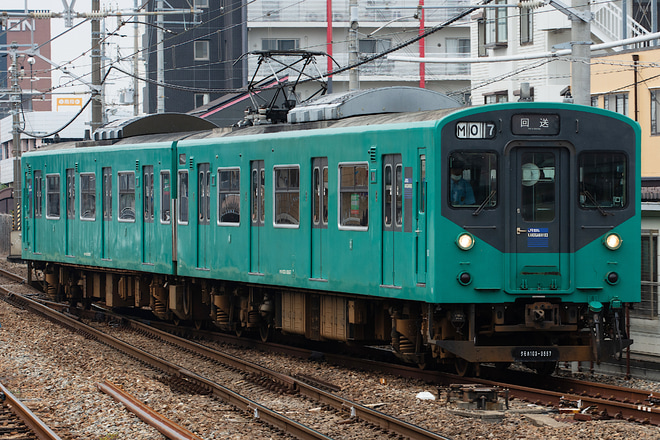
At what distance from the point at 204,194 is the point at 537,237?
6.19 m

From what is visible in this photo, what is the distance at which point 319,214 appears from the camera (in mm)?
13234

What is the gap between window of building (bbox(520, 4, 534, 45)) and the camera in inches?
1210

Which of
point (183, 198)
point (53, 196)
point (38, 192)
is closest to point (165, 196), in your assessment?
point (183, 198)

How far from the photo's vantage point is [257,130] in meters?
15.1

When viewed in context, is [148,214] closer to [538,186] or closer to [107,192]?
[107,192]

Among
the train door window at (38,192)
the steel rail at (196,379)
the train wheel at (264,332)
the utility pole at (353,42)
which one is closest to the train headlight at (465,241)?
the steel rail at (196,379)

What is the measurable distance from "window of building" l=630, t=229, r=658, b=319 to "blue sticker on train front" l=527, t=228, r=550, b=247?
241 cm

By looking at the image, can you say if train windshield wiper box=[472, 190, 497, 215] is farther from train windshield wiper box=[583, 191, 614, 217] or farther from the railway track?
the railway track

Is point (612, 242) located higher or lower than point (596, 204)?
lower

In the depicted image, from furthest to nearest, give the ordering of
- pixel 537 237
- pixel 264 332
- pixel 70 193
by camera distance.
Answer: pixel 70 193, pixel 264 332, pixel 537 237

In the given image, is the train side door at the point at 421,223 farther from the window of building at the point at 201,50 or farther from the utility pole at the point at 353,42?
the window of building at the point at 201,50

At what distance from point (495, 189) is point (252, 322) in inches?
212

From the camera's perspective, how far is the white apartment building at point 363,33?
5103 cm

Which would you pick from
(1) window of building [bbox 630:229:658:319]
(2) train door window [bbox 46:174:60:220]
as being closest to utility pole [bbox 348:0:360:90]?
(2) train door window [bbox 46:174:60:220]
